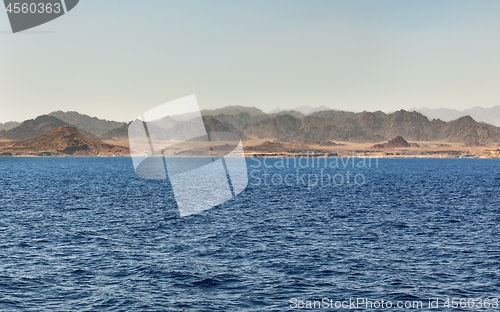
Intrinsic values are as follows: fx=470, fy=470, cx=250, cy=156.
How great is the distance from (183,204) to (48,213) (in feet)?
94.7

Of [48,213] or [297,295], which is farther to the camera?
[48,213]

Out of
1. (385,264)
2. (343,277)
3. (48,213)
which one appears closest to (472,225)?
(385,264)

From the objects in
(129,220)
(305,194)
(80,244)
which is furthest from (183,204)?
(80,244)

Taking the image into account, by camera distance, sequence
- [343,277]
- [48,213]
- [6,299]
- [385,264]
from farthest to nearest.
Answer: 1. [48,213]
2. [385,264]
3. [343,277]
4. [6,299]

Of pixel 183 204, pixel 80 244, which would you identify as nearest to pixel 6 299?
pixel 80 244

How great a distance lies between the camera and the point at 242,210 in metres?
93.4

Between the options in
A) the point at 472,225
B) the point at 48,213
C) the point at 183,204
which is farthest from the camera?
the point at 183,204

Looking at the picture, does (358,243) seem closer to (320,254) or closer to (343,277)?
(320,254)

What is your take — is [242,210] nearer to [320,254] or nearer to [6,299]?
[320,254]

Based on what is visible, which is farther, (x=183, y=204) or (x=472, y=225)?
(x=183, y=204)

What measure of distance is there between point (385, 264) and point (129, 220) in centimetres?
4516

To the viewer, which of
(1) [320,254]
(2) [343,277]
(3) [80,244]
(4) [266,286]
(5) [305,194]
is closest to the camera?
(4) [266,286]

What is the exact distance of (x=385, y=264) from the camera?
49.6 metres

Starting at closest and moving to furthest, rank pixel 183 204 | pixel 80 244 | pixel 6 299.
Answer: pixel 6 299
pixel 80 244
pixel 183 204
